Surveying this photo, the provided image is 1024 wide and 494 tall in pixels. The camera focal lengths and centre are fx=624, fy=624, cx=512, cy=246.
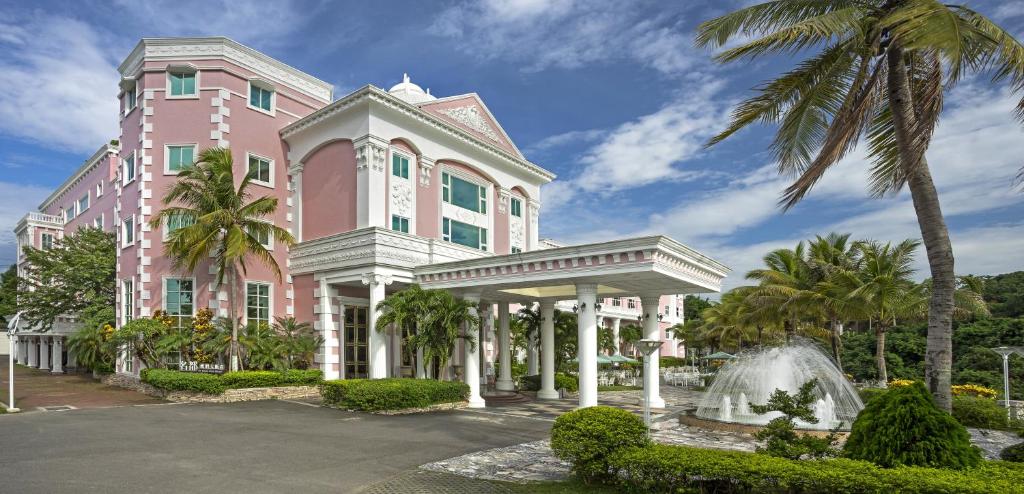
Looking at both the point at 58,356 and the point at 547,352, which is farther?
the point at 58,356

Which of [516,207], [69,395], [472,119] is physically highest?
[472,119]

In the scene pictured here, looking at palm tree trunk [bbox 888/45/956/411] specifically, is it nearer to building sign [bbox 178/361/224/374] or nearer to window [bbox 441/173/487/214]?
window [bbox 441/173/487/214]

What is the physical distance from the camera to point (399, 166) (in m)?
21.9

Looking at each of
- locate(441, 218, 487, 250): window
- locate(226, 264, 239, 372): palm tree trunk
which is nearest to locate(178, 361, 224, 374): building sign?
locate(226, 264, 239, 372): palm tree trunk

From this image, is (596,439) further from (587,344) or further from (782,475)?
(587,344)

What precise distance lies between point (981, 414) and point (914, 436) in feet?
35.9

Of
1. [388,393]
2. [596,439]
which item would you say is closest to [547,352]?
[388,393]

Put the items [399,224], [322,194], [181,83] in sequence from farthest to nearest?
1. [322,194]
2. [181,83]
3. [399,224]

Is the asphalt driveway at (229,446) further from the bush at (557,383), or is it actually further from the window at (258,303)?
the bush at (557,383)

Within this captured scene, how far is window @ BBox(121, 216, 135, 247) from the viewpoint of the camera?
22.8 meters

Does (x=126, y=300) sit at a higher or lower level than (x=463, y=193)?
lower

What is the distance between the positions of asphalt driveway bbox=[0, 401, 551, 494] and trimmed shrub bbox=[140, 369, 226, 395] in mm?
1371

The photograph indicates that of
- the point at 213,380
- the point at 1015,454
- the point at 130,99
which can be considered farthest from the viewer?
A: the point at 130,99

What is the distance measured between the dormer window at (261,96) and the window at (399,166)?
5637mm
